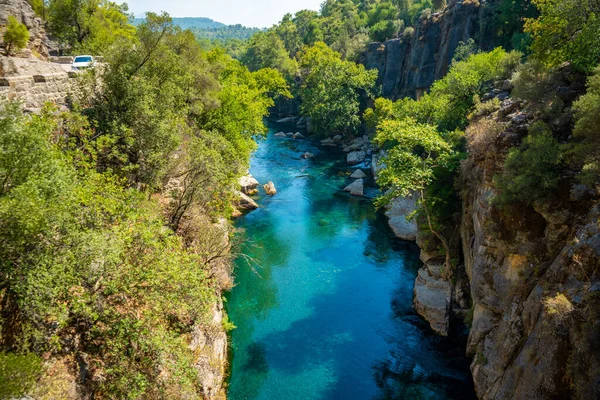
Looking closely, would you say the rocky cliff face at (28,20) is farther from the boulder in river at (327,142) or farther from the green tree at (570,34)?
the boulder in river at (327,142)

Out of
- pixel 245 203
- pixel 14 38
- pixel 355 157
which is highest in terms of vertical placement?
pixel 14 38

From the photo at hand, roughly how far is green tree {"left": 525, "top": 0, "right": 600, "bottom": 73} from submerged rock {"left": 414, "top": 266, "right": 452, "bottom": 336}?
12545 mm

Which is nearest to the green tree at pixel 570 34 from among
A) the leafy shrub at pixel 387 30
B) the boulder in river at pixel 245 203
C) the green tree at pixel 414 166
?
the green tree at pixel 414 166

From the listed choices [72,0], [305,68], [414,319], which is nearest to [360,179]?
[414,319]

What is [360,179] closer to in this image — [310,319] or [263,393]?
[310,319]

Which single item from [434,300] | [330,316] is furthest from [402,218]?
[330,316]

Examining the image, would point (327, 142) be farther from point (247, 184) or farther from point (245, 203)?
point (245, 203)

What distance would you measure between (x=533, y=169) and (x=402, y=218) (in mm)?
18555

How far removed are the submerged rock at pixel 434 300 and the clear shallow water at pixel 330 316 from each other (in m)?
0.62

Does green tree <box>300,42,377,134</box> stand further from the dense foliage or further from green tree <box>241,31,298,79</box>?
the dense foliage

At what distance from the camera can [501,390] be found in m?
13.0

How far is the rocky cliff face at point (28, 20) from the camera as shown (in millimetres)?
29198

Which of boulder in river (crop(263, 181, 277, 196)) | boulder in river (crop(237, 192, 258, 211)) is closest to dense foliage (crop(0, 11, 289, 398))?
boulder in river (crop(237, 192, 258, 211))

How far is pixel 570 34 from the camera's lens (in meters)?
16.6
